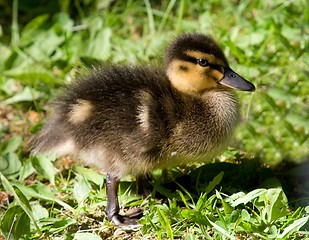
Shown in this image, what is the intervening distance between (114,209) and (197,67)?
0.54 metres

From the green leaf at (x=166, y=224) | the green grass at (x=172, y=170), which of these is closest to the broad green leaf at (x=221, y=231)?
the green grass at (x=172, y=170)

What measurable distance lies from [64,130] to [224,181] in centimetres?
60

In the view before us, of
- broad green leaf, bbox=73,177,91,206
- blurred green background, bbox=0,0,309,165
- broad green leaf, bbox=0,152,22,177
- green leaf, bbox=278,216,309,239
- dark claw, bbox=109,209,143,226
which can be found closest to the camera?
green leaf, bbox=278,216,309,239

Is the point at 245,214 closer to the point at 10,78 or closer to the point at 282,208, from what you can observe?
the point at 282,208

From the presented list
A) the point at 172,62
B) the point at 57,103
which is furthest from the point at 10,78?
the point at 172,62

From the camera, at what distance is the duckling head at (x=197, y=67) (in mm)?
2414

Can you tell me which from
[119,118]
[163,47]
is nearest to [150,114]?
[119,118]

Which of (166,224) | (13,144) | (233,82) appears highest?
(233,82)

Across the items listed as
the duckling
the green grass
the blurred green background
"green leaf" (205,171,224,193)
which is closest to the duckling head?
the duckling

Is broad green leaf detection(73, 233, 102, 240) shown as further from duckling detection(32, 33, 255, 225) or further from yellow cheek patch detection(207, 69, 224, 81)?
yellow cheek patch detection(207, 69, 224, 81)

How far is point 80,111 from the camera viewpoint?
2365 millimetres

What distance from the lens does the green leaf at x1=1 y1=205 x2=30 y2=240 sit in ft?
7.14

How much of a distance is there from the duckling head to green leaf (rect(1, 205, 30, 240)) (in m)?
0.65

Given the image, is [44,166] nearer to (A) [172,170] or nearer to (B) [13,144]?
(B) [13,144]
